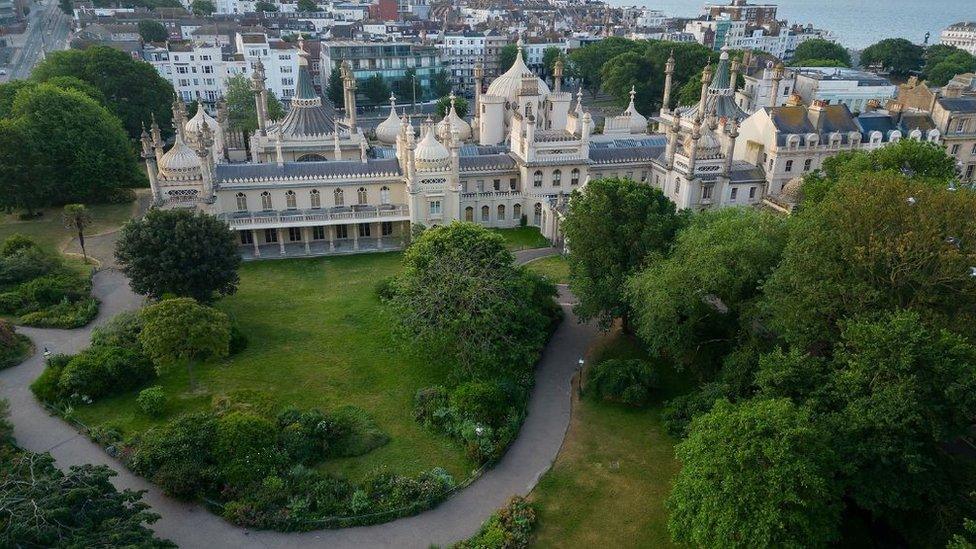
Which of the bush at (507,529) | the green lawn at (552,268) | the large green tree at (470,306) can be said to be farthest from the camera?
the green lawn at (552,268)

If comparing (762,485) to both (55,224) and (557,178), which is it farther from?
(55,224)

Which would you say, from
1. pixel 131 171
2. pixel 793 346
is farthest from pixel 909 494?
pixel 131 171

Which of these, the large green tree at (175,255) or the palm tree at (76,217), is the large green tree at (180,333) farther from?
the palm tree at (76,217)

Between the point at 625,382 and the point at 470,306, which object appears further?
the point at 470,306

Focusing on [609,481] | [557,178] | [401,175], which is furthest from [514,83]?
[609,481]

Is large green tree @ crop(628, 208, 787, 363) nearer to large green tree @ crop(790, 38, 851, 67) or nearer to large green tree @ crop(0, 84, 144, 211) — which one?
large green tree @ crop(0, 84, 144, 211)

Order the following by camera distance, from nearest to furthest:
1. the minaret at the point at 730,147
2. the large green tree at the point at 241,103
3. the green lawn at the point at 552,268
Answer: the green lawn at the point at 552,268, the minaret at the point at 730,147, the large green tree at the point at 241,103

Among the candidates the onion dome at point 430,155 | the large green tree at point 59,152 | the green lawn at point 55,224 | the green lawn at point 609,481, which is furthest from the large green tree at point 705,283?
the large green tree at point 59,152
